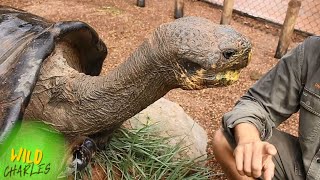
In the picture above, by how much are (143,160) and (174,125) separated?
0.38 metres

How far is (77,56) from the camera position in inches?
88.0

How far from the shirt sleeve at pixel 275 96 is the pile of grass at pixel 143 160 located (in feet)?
1.67

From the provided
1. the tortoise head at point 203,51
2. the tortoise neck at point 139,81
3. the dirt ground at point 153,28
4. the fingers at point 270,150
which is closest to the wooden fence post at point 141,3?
the dirt ground at point 153,28

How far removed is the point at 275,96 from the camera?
1934 mm

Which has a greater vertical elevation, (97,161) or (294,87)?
(294,87)

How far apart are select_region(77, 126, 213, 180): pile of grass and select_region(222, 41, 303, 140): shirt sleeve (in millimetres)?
509

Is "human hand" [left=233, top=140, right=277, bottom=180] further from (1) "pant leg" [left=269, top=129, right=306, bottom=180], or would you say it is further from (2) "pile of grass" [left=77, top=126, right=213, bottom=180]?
(2) "pile of grass" [left=77, top=126, right=213, bottom=180]

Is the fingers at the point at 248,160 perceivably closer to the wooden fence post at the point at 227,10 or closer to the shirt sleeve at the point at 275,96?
the shirt sleeve at the point at 275,96

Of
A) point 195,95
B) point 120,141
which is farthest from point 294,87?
point 195,95

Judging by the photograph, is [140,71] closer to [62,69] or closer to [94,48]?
Result: [62,69]

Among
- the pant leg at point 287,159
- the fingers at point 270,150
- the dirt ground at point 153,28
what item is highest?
the fingers at point 270,150

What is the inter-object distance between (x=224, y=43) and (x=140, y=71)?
0.34 meters

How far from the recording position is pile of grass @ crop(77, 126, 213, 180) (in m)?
2.12

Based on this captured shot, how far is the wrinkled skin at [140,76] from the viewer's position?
144 centimetres
